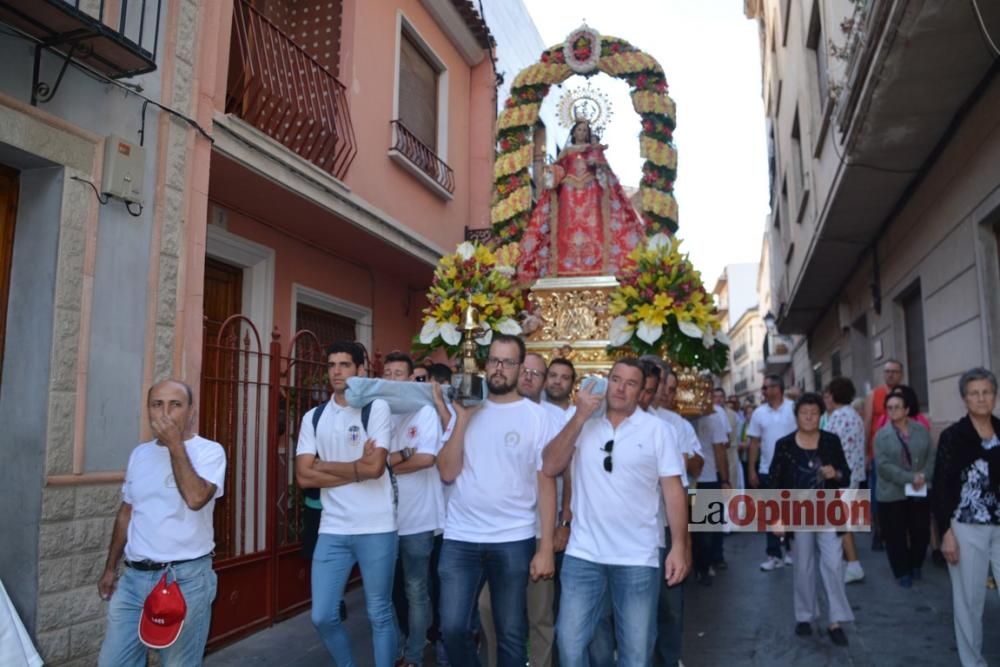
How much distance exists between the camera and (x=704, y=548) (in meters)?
7.58

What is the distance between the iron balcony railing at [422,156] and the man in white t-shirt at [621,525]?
655 cm

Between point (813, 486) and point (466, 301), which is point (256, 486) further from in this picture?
point (813, 486)

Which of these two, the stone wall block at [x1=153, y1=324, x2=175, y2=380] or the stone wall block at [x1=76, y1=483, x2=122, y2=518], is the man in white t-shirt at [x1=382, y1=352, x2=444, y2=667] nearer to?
the stone wall block at [x1=153, y1=324, x2=175, y2=380]

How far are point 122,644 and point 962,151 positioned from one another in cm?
724

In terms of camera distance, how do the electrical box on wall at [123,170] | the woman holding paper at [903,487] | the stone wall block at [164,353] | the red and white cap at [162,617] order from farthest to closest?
1. the woman holding paper at [903,487]
2. the stone wall block at [164,353]
3. the electrical box on wall at [123,170]
4. the red and white cap at [162,617]

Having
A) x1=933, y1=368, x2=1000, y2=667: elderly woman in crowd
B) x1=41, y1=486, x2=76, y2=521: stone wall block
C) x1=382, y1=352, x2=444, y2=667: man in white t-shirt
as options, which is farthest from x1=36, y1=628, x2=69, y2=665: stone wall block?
x1=933, y1=368, x2=1000, y2=667: elderly woman in crowd

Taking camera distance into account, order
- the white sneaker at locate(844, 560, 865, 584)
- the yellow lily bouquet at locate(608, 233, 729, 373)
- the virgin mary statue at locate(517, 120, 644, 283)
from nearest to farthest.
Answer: the yellow lily bouquet at locate(608, 233, 729, 373)
the white sneaker at locate(844, 560, 865, 584)
the virgin mary statue at locate(517, 120, 644, 283)

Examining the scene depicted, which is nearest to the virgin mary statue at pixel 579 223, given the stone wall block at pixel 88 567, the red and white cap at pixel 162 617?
the stone wall block at pixel 88 567

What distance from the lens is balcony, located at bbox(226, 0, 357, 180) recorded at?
710cm

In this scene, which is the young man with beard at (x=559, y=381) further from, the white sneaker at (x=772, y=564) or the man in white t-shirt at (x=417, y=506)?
the white sneaker at (x=772, y=564)

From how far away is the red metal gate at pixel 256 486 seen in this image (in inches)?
231

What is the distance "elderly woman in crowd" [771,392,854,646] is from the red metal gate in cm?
385

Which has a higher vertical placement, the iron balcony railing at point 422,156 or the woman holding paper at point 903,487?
the iron balcony railing at point 422,156

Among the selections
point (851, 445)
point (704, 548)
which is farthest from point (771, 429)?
point (704, 548)
